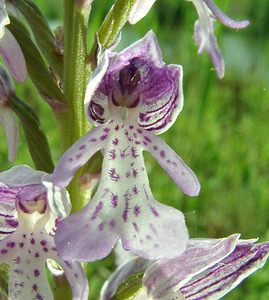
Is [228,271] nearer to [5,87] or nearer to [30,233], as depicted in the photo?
[30,233]

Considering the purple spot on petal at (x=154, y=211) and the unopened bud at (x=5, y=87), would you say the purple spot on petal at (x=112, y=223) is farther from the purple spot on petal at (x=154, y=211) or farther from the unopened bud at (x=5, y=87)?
the unopened bud at (x=5, y=87)

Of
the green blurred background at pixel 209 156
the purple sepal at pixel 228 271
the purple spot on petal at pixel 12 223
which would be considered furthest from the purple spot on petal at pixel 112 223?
the green blurred background at pixel 209 156

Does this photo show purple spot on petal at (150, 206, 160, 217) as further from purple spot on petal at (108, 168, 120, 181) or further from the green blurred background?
the green blurred background

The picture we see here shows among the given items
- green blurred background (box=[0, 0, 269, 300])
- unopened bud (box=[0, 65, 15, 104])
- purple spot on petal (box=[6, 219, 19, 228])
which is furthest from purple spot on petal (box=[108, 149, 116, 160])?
green blurred background (box=[0, 0, 269, 300])

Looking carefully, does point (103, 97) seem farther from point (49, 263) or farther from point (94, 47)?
point (49, 263)

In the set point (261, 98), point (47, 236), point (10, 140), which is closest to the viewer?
point (47, 236)

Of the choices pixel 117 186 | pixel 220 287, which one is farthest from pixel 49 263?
pixel 220 287
